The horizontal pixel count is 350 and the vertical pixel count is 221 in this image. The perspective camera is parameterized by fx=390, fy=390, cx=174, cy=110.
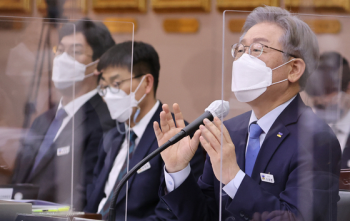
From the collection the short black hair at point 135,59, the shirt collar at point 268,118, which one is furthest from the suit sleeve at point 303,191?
the short black hair at point 135,59

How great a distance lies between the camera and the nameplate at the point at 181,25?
2.37 metres

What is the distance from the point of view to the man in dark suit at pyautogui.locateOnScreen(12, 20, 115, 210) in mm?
1695

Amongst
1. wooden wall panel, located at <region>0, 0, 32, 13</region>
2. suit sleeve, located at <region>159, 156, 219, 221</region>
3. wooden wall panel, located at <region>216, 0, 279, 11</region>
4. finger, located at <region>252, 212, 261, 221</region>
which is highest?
wooden wall panel, located at <region>216, 0, 279, 11</region>

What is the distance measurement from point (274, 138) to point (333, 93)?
8.1 inches

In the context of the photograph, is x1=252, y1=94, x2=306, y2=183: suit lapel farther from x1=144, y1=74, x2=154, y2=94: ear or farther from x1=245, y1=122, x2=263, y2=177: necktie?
x1=144, y1=74, x2=154, y2=94: ear

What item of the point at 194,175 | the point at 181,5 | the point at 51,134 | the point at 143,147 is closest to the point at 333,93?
the point at 194,175

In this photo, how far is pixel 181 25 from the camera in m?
2.42

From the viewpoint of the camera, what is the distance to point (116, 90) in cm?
182

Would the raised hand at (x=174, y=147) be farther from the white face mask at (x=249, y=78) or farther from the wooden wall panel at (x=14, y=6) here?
the wooden wall panel at (x=14, y=6)

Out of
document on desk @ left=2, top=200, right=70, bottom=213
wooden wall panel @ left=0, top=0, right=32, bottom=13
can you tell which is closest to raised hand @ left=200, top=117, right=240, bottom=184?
document on desk @ left=2, top=200, right=70, bottom=213

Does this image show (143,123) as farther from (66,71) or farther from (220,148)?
(220,148)

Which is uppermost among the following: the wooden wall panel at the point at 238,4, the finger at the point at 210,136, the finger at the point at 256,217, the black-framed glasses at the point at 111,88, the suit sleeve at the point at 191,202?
the wooden wall panel at the point at 238,4

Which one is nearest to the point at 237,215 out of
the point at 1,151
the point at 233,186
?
the point at 233,186

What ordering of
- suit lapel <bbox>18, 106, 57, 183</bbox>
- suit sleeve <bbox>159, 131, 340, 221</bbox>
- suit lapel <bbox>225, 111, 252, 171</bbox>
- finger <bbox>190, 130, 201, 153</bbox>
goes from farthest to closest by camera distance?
1. suit lapel <bbox>18, 106, 57, 183</bbox>
2. finger <bbox>190, 130, 201, 153</bbox>
3. suit lapel <bbox>225, 111, 252, 171</bbox>
4. suit sleeve <bbox>159, 131, 340, 221</bbox>
